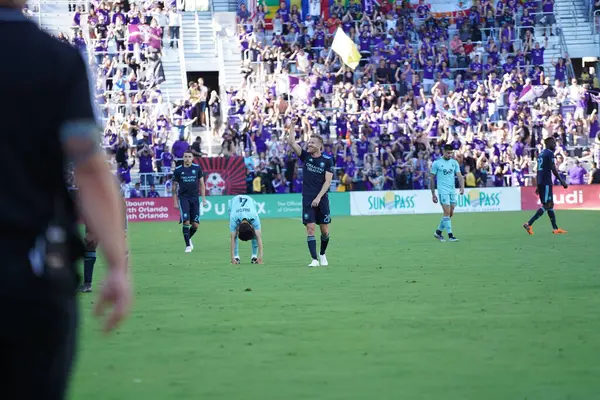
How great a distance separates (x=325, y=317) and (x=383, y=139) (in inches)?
1196

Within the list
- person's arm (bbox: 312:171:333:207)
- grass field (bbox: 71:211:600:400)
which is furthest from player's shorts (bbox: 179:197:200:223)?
person's arm (bbox: 312:171:333:207)

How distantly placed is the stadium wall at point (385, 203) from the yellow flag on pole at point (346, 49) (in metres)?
5.45

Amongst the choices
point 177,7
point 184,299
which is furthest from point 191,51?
point 184,299

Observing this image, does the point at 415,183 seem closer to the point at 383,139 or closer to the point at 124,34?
the point at 383,139

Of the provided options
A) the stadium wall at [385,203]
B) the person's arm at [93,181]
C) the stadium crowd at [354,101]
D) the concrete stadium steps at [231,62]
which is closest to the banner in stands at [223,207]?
the stadium wall at [385,203]

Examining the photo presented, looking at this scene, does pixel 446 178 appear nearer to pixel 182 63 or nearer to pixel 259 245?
pixel 259 245

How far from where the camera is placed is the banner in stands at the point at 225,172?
39219 mm

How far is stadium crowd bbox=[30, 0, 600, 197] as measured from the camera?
4028 cm

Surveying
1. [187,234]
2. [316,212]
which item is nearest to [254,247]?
[316,212]

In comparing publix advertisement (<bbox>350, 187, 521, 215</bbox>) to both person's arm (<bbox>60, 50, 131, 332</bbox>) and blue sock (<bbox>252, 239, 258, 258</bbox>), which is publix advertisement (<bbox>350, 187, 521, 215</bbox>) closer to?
blue sock (<bbox>252, 239, 258, 258</bbox>)

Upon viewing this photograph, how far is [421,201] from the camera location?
40.9 meters

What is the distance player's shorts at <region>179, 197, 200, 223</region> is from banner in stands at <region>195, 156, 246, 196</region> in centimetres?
1528

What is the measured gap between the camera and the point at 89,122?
333 cm

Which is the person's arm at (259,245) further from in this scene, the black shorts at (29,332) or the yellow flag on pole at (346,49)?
the yellow flag on pole at (346,49)
